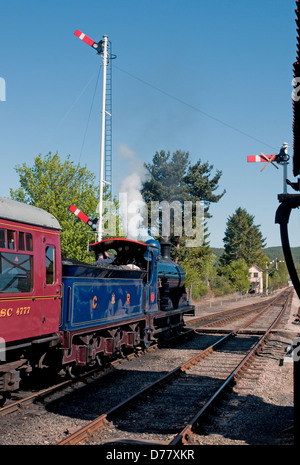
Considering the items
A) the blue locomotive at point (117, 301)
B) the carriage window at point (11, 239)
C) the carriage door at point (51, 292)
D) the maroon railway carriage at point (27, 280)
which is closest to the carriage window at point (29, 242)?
the maroon railway carriage at point (27, 280)

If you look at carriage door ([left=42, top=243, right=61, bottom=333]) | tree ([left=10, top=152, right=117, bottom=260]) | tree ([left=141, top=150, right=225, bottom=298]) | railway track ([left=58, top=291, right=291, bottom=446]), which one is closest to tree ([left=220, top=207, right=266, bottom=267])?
tree ([left=141, top=150, right=225, bottom=298])

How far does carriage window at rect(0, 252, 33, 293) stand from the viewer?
718 centimetres

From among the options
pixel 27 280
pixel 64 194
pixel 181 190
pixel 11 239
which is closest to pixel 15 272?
pixel 27 280

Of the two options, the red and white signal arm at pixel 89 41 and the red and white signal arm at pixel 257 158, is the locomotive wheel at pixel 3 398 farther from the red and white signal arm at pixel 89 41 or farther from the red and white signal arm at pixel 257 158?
the red and white signal arm at pixel 89 41

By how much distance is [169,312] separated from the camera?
1622 centimetres

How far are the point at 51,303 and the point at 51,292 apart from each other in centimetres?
20

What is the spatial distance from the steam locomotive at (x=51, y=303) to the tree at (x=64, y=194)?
31.1 feet

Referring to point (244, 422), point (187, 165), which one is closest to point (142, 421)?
point (244, 422)

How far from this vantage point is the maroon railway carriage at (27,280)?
724cm

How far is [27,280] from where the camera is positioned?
7.80 m

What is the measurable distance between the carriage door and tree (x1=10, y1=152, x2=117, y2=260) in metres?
13.6

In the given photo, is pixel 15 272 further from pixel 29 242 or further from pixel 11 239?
pixel 29 242

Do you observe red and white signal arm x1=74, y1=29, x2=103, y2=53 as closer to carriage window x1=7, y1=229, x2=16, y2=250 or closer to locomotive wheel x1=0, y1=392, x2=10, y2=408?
carriage window x1=7, y1=229, x2=16, y2=250
